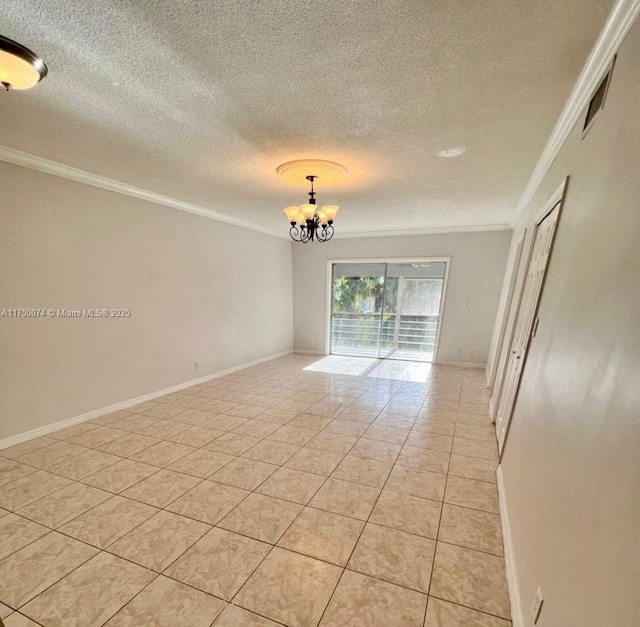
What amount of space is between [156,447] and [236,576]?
5.04 feet

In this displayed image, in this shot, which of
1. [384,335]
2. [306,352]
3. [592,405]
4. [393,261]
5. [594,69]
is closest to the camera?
[592,405]

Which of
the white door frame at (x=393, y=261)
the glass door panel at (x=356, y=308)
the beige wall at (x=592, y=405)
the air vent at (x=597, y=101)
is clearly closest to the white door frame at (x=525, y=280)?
the beige wall at (x=592, y=405)

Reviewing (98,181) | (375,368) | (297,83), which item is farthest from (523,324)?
(98,181)

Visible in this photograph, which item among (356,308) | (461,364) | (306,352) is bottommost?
(306,352)

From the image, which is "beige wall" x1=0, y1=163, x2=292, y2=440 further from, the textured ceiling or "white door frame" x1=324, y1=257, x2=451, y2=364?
"white door frame" x1=324, y1=257, x2=451, y2=364

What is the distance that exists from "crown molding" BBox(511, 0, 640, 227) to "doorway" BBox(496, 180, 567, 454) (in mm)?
375

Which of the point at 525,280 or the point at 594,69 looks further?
the point at 525,280

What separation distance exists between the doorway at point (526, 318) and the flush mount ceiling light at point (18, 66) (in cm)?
279

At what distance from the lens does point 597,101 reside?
1307 millimetres

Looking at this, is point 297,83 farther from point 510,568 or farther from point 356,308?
point 356,308

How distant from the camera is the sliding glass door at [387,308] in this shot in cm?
566

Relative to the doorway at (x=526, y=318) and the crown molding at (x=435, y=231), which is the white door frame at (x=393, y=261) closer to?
the crown molding at (x=435, y=231)

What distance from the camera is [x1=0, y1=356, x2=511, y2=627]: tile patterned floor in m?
1.36

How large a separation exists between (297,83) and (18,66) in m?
1.23
